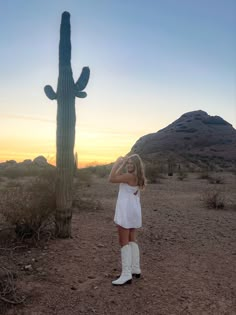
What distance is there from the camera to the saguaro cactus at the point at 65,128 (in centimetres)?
706

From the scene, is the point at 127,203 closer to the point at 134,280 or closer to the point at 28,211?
the point at 134,280

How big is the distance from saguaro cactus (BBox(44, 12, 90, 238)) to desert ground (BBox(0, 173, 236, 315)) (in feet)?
1.68

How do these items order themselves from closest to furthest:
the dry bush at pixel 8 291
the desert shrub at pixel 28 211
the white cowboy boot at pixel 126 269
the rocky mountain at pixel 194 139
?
the dry bush at pixel 8 291 → the white cowboy boot at pixel 126 269 → the desert shrub at pixel 28 211 → the rocky mountain at pixel 194 139

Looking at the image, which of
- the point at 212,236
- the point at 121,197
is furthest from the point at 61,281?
the point at 212,236

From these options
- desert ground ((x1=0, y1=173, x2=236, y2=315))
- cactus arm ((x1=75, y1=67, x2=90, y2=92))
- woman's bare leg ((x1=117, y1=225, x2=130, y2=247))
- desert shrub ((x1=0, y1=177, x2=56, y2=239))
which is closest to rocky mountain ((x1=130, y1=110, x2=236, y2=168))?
desert ground ((x1=0, y1=173, x2=236, y2=315))

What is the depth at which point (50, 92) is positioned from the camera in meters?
7.29

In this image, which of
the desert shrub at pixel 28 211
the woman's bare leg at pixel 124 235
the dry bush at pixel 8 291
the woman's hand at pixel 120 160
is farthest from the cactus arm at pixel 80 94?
the dry bush at pixel 8 291

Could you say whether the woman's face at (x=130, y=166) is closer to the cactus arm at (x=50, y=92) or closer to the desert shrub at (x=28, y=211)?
the desert shrub at (x=28, y=211)

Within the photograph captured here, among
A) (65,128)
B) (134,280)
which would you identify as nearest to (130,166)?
(134,280)

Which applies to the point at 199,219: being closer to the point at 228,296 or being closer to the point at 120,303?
the point at 228,296

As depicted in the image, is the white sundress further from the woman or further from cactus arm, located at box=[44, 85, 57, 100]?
cactus arm, located at box=[44, 85, 57, 100]

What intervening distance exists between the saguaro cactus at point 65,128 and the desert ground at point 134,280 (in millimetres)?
512

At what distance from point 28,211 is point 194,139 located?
68.6m

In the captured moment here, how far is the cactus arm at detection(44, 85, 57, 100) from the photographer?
7.27m
